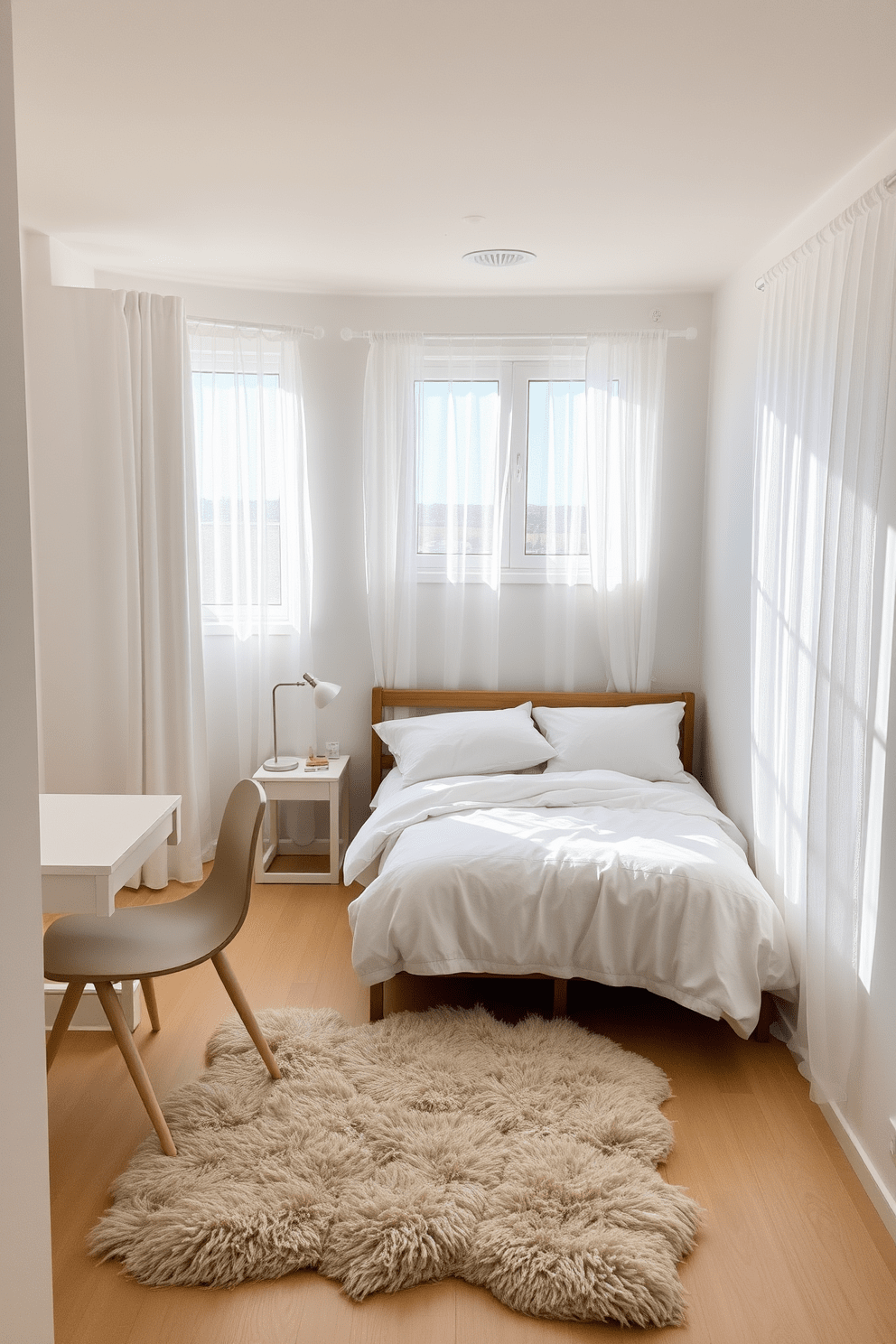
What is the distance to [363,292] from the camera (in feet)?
15.2

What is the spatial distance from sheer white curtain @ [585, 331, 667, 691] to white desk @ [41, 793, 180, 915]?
7.79ft

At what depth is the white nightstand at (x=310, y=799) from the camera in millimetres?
4441

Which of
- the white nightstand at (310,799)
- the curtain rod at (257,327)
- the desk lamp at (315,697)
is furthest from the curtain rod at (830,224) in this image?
the white nightstand at (310,799)

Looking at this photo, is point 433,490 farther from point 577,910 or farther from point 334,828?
point 577,910

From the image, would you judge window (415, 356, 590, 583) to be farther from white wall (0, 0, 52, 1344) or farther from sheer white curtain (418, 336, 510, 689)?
white wall (0, 0, 52, 1344)

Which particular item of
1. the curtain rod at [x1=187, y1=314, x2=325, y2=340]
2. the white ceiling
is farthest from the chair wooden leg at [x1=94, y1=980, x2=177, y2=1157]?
the curtain rod at [x1=187, y1=314, x2=325, y2=340]

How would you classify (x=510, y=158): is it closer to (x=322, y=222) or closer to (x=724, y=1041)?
(x=322, y=222)

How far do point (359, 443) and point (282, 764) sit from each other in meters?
1.54

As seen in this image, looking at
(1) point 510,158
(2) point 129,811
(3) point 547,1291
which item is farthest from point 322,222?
(3) point 547,1291

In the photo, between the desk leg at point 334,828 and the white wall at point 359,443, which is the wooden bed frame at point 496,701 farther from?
the desk leg at point 334,828

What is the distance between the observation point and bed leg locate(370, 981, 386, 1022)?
3.19 m

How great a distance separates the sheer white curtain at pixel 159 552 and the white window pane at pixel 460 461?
107 centimetres

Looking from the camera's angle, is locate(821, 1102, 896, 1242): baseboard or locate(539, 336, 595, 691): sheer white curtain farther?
locate(539, 336, 595, 691): sheer white curtain

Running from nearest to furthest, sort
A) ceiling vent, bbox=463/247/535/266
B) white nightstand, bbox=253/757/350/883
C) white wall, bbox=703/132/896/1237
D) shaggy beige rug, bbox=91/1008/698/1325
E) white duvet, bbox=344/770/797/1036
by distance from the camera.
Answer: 1. shaggy beige rug, bbox=91/1008/698/1325
2. white wall, bbox=703/132/896/1237
3. white duvet, bbox=344/770/797/1036
4. ceiling vent, bbox=463/247/535/266
5. white nightstand, bbox=253/757/350/883
